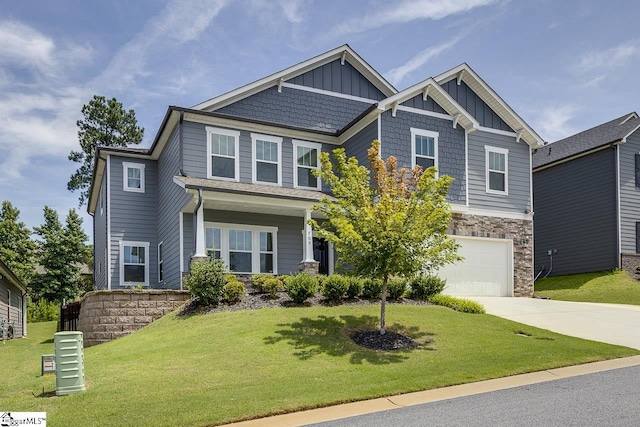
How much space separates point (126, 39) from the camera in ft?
54.3

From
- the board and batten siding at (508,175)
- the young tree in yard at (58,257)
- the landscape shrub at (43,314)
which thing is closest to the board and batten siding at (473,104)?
the board and batten siding at (508,175)

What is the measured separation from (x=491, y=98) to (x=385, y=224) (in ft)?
36.9

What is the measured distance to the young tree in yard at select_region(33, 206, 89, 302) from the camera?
115ft

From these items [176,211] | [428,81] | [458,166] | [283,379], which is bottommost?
[283,379]

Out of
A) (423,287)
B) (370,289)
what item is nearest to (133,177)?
(370,289)

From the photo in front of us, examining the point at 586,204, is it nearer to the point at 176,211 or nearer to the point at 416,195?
the point at 416,195

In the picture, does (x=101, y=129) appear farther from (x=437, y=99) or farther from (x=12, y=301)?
(x=437, y=99)

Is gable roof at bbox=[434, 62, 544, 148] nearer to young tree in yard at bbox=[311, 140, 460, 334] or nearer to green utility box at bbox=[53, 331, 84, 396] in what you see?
young tree in yard at bbox=[311, 140, 460, 334]

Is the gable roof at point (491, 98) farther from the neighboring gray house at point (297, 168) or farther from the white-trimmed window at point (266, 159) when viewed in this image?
the white-trimmed window at point (266, 159)

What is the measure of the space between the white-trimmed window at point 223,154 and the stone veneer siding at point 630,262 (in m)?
17.4

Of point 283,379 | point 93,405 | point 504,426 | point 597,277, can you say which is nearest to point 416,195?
point 283,379

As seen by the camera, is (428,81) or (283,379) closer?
(283,379)

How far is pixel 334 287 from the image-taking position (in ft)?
48.9

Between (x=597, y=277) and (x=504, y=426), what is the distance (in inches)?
803
